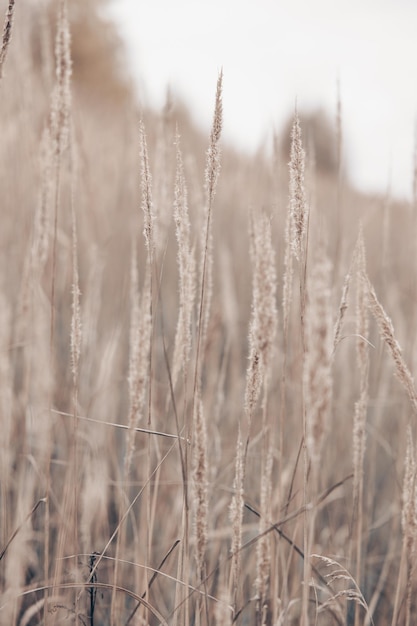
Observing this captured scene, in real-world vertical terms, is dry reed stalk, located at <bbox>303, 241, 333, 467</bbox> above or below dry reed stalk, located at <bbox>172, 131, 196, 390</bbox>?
below

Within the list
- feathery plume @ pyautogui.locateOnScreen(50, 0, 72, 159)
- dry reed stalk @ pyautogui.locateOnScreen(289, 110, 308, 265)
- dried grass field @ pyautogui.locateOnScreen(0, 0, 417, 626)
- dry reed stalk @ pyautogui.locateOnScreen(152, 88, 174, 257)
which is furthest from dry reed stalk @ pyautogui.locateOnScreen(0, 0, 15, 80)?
dry reed stalk @ pyautogui.locateOnScreen(152, 88, 174, 257)

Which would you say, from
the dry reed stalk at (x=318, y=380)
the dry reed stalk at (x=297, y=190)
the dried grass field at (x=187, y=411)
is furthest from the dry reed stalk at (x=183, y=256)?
the dry reed stalk at (x=318, y=380)

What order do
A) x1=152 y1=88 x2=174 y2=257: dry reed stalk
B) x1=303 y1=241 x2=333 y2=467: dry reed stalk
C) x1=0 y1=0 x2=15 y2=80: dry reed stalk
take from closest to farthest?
x1=303 y1=241 x2=333 y2=467: dry reed stalk
x1=0 y1=0 x2=15 y2=80: dry reed stalk
x1=152 y1=88 x2=174 y2=257: dry reed stalk

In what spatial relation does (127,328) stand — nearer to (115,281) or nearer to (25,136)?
(115,281)

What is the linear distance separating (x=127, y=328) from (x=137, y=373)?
5.49 feet

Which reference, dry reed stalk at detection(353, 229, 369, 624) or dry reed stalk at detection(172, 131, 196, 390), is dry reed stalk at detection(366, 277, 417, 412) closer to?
dry reed stalk at detection(353, 229, 369, 624)

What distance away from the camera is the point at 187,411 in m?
0.79

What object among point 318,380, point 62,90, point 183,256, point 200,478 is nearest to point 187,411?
point 200,478

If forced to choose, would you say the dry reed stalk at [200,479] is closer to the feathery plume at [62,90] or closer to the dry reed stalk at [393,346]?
the dry reed stalk at [393,346]

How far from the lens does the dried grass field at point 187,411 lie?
745mm

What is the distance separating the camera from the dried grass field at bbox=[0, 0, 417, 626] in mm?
745

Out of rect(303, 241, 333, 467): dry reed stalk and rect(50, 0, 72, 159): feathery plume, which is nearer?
rect(303, 241, 333, 467): dry reed stalk

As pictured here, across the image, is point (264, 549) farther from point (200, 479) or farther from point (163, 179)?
point (163, 179)

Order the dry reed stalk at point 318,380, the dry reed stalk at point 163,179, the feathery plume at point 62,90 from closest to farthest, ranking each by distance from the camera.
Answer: the dry reed stalk at point 318,380 → the feathery plume at point 62,90 → the dry reed stalk at point 163,179
